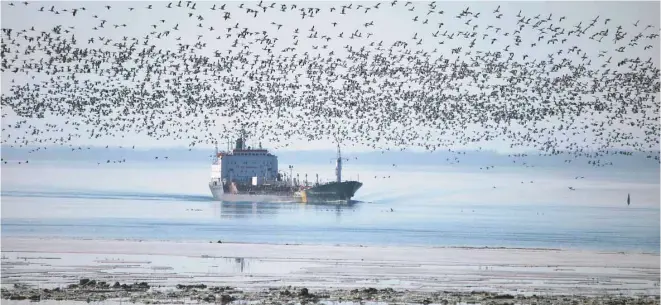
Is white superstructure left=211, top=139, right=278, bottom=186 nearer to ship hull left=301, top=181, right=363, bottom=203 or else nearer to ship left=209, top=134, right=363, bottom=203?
ship left=209, top=134, right=363, bottom=203

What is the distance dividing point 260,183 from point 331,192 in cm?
882

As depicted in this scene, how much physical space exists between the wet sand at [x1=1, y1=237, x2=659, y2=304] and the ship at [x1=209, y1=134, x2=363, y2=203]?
72.1m

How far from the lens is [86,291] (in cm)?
4628

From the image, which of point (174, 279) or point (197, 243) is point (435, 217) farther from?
point (174, 279)

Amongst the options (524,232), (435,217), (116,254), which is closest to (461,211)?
(435,217)

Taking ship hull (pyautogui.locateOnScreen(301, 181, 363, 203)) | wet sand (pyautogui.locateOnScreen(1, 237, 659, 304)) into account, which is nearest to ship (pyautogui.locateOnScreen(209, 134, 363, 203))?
ship hull (pyautogui.locateOnScreen(301, 181, 363, 203))

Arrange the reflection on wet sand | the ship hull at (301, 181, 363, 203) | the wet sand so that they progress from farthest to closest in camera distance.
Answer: the ship hull at (301, 181, 363, 203)
the reflection on wet sand
the wet sand

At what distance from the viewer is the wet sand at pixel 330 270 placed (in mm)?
47469

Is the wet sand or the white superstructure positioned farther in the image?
the white superstructure

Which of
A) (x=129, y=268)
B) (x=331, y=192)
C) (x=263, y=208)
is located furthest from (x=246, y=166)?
(x=129, y=268)

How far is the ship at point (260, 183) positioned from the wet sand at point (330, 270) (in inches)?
2837

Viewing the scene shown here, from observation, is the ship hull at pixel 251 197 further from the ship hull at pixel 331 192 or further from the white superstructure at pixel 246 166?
the ship hull at pixel 331 192

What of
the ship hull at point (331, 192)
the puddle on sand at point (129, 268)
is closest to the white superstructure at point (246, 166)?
the ship hull at point (331, 192)

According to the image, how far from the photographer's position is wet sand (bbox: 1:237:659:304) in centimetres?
4747
